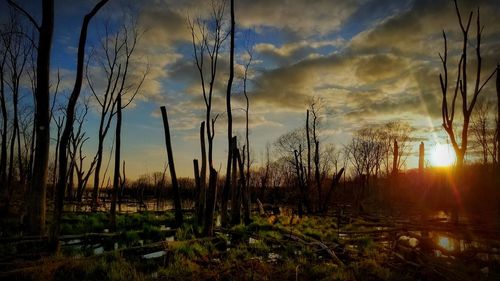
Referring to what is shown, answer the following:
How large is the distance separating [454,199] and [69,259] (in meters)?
27.1

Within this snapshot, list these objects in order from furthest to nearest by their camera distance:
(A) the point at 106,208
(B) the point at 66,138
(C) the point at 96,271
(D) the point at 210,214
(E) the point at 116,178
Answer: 1. (A) the point at 106,208
2. (E) the point at 116,178
3. (D) the point at 210,214
4. (B) the point at 66,138
5. (C) the point at 96,271

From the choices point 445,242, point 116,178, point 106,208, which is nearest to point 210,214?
point 116,178

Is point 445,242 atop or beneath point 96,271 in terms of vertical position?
beneath

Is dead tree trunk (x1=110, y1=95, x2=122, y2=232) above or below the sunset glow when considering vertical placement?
above

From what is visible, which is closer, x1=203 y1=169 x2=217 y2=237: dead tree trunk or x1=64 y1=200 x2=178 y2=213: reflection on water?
x1=203 y1=169 x2=217 y2=237: dead tree trunk

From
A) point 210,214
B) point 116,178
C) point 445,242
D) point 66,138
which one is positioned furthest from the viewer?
point 116,178

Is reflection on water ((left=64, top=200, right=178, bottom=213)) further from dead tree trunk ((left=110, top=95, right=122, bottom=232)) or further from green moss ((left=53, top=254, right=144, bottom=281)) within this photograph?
green moss ((left=53, top=254, right=144, bottom=281))

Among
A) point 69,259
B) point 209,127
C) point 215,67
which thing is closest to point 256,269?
point 69,259

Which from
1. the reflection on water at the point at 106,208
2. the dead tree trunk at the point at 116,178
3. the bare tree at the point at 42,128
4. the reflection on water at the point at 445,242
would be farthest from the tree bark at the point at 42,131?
the reflection on water at the point at 106,208

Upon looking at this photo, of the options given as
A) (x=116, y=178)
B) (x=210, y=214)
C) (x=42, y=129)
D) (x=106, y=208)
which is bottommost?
(x=106, y=208)

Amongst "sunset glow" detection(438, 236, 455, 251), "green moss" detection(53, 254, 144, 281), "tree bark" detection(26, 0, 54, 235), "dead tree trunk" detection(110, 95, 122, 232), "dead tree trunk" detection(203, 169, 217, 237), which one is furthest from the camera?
"dead tree trunk" detection(110, 95, 122, 232)

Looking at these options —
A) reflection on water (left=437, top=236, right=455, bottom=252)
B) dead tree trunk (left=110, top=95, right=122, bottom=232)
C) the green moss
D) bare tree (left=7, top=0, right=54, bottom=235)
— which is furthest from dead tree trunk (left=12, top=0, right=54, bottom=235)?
reflection on water (left=437, top=236, right=455, bottom=252)

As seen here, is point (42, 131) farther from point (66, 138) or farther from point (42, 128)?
point (66, 138)

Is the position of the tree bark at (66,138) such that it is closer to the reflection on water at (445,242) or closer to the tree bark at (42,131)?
the tree bark at (42,131)
